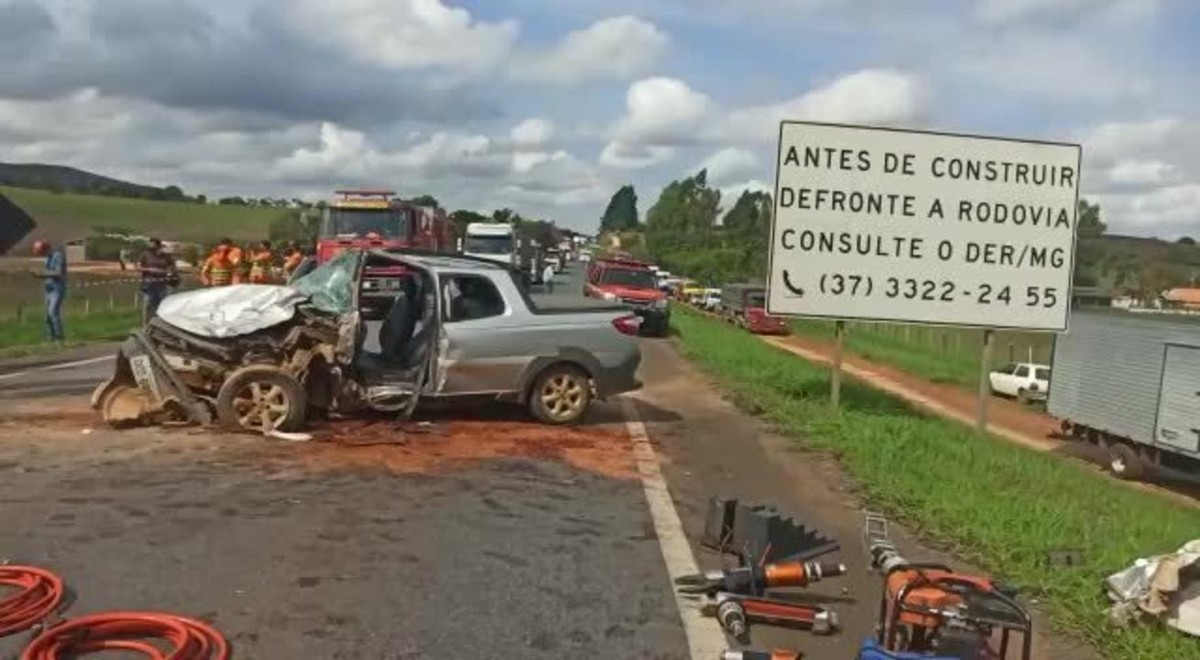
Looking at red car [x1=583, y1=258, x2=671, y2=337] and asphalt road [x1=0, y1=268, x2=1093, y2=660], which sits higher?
red car [x1=583, y1=258, x2=671, y2=337]

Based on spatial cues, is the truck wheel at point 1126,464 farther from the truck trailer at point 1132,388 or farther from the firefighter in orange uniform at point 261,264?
the firefighter in orange uniform at point 261,264

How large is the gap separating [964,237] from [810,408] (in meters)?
2.82

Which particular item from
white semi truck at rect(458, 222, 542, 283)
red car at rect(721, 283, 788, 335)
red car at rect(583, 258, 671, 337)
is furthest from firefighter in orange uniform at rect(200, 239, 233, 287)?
red car at rect(721, 283, 788, 335)

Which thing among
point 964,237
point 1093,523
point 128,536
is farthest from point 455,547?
point 964,237

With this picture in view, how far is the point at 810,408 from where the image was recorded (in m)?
14.1

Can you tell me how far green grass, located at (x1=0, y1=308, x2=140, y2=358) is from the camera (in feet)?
62.7

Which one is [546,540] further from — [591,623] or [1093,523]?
[1093,523]

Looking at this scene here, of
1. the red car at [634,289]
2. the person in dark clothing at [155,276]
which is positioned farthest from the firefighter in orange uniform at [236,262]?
the red car at [634,289]

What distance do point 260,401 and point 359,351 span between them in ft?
3.38

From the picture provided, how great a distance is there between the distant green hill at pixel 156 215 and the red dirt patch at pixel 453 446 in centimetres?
6954

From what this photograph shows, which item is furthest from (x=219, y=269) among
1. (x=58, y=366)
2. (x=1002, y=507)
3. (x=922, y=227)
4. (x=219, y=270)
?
(x=1002, y=507)

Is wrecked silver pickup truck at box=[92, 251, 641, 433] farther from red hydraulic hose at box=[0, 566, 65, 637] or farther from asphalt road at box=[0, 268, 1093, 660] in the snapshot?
red hydraulic hose at box=[0, 566, 65, 637]

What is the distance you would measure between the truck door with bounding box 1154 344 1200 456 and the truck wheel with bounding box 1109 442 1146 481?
1021mm

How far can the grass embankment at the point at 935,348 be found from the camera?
40.1m
